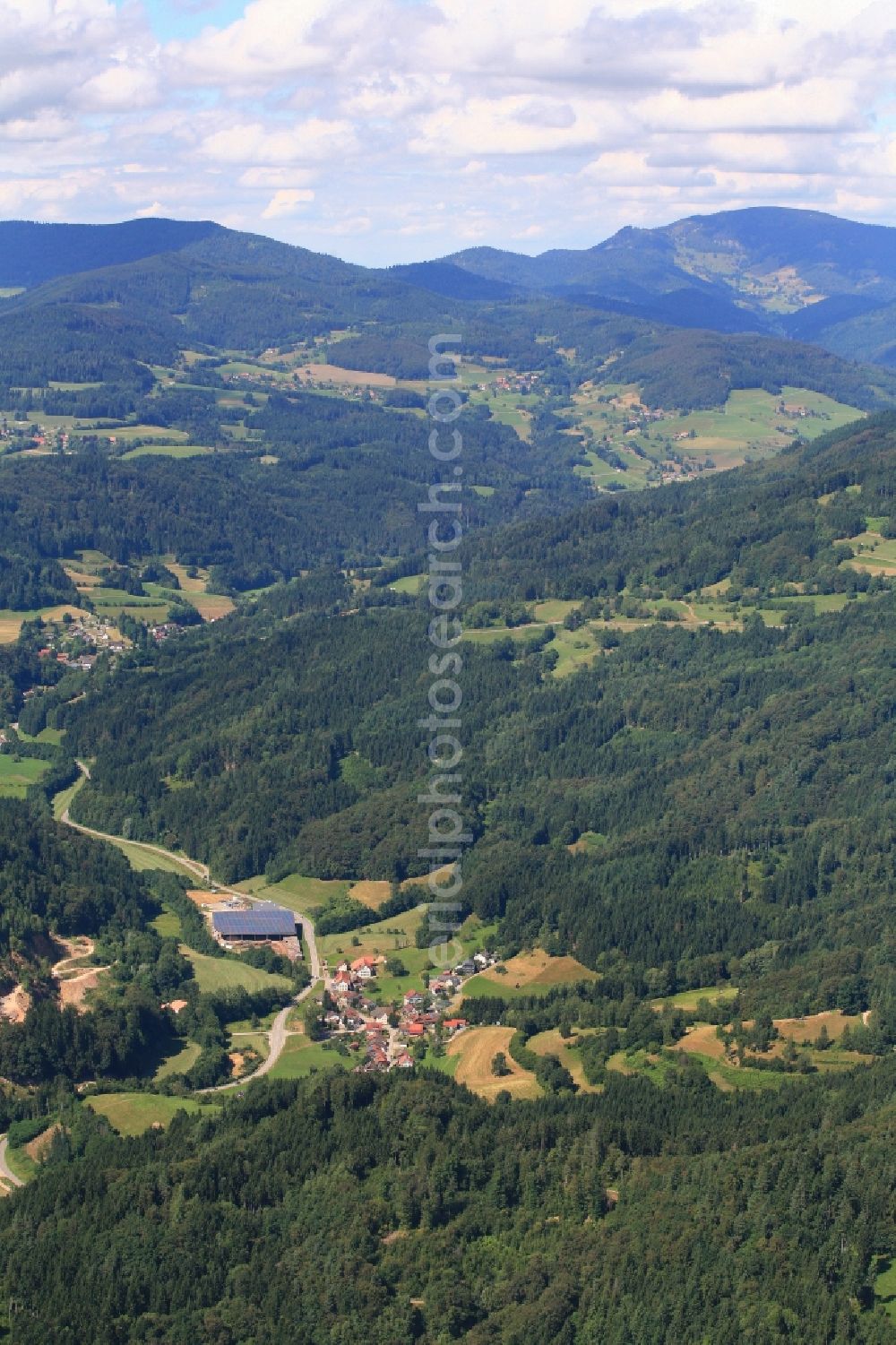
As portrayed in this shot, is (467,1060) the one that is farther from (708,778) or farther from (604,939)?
(708,778)

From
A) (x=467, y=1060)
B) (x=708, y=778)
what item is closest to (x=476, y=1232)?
(x=467, y=1060)

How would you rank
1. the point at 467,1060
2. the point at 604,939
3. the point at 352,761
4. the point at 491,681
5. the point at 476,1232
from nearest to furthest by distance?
the point at 476,1232 → the point at 467,1060 → the point at 604,939 → the point at 352,761 → the point at 491,681

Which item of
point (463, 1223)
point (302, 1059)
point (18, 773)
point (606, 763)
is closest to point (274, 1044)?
point (302, 1059)

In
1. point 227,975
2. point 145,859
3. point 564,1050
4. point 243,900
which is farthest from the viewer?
point 145,859

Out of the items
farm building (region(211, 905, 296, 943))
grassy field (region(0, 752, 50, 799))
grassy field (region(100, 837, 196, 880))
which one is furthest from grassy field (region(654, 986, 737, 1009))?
grassy field (region(0, 752, 50, 799))

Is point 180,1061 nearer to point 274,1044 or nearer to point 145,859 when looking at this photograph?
point 274,1044
